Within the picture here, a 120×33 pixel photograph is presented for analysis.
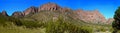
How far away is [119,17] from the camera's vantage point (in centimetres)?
3894

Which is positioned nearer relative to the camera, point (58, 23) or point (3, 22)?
point (58, 23)

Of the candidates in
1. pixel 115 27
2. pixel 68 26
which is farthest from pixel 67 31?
pixel 115 27

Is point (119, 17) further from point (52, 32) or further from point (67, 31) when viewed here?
point (52, 32)

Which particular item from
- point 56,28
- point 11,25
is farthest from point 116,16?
point 11,25

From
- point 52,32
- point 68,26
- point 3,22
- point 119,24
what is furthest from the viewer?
point 3,22

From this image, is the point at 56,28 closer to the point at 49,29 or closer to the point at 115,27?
the point at 49,29

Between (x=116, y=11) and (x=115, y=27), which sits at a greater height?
(x=116, y=11)

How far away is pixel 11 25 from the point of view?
47.2 metres

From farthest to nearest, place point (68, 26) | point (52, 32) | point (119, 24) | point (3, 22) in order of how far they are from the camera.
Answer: point (3, 22) < point (119, 24) < point (68, 26) < point (52, 32)

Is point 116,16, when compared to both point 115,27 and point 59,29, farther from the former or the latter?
point 59,29

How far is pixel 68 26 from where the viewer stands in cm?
3269

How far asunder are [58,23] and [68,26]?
206 centimetres

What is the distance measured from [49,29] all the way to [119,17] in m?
13.0

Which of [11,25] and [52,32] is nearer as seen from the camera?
[52,32]
